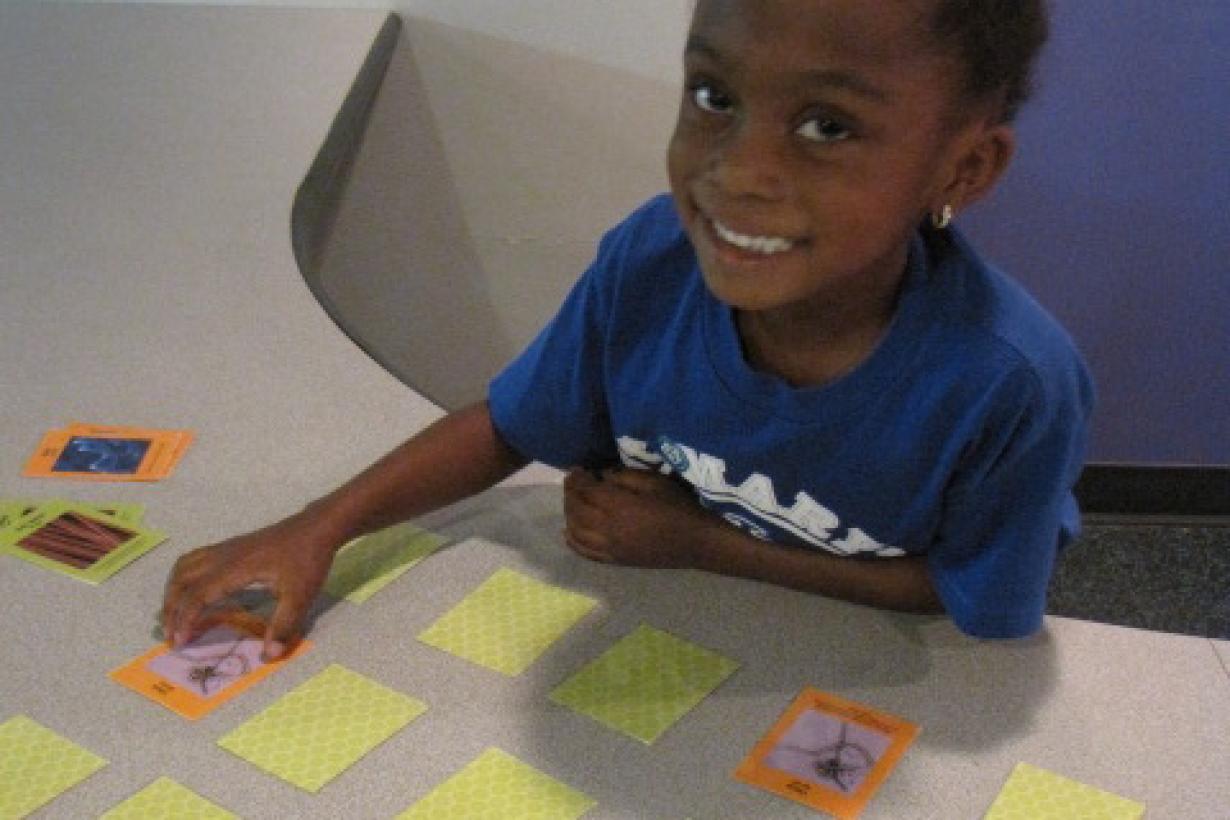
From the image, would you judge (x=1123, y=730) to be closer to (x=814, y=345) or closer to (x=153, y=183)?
(x=814, y=345)

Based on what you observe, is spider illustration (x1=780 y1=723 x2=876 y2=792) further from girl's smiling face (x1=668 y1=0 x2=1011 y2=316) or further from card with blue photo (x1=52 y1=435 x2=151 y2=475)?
card with blue photo (x1=52 y1=435 x2=151 y2=475)

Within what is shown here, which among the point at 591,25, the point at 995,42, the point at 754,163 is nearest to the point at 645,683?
the point at 754,163

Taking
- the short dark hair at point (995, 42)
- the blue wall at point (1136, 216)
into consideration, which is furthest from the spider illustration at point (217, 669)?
the blue wall at point (1136, 216)

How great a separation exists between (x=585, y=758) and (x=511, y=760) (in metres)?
0.05

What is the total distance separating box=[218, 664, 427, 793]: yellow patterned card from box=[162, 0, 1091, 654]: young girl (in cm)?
7

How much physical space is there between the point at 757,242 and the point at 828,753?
1.07 ft

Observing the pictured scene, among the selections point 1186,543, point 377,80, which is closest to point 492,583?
point 377,80

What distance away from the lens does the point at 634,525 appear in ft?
3.53

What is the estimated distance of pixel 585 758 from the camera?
89 centimetres

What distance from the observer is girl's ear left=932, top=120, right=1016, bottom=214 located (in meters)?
0.90

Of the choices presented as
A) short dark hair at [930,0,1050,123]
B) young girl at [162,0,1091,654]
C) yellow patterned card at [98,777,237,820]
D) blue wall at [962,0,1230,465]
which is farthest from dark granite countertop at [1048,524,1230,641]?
yellow patterned card at [98,777,237,820]

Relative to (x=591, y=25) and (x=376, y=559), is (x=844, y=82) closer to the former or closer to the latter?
(x=376, y=559)

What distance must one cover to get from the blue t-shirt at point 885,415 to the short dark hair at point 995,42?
0.40ft

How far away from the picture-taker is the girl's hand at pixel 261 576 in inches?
39.6
